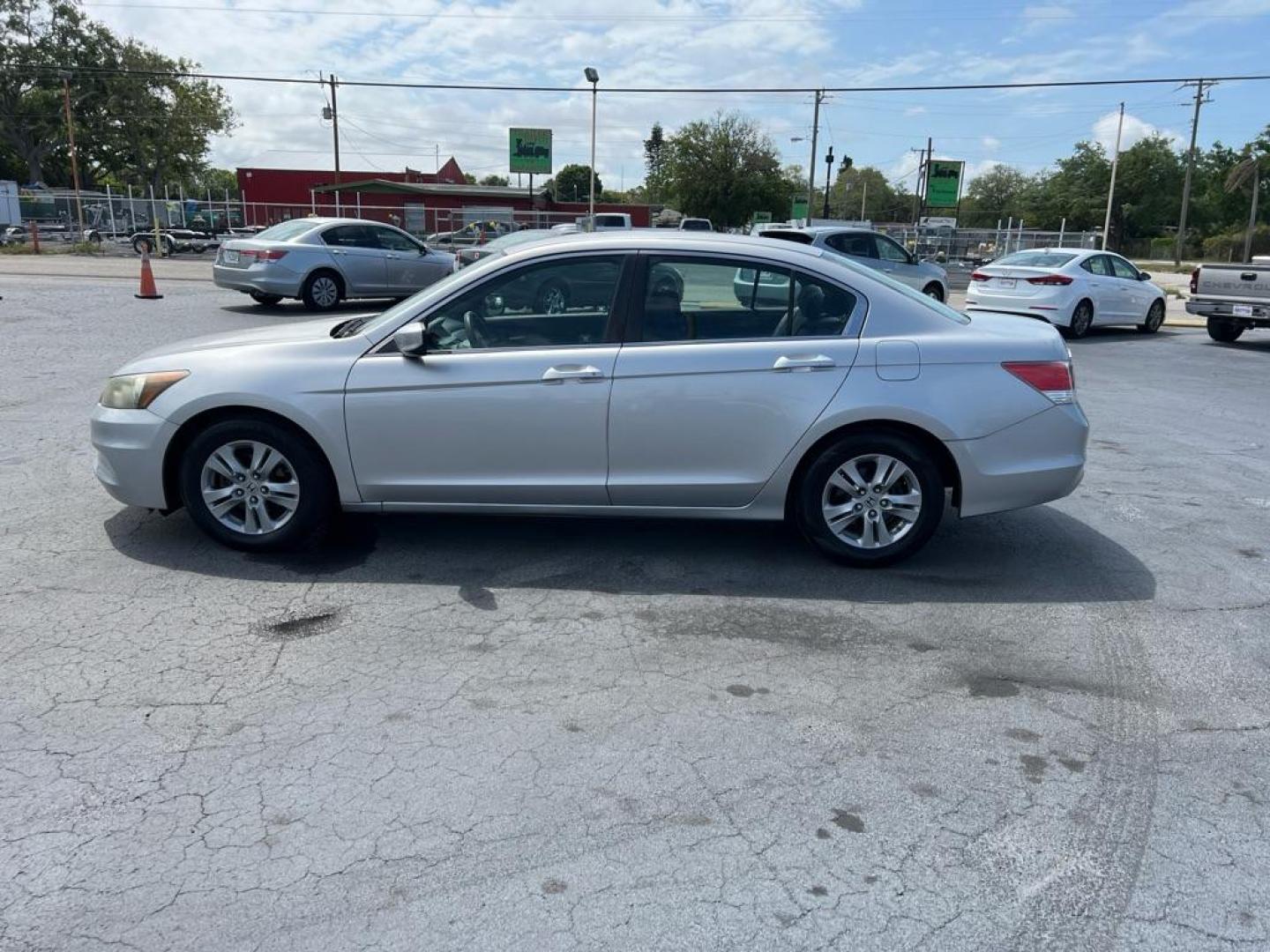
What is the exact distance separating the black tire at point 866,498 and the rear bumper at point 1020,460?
0.17m

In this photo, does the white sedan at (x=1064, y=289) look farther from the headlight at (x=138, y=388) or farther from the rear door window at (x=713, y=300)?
the headlight at (x=138, y=388)

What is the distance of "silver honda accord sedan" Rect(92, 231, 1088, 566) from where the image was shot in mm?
4863

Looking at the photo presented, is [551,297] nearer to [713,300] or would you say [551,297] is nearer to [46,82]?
[713,300]

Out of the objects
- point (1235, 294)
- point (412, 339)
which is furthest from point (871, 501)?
point (1235, 294)

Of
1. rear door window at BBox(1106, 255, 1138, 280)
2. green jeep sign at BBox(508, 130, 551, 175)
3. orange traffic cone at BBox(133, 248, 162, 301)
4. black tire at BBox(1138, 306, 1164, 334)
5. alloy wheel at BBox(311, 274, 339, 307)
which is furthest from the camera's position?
green jeep sign at BBox(508, 130, 551, 175)

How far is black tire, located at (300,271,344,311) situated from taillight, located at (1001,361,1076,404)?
1335cm

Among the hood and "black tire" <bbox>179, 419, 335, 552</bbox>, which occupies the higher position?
the hood

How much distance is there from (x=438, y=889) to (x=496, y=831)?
11.4 inches

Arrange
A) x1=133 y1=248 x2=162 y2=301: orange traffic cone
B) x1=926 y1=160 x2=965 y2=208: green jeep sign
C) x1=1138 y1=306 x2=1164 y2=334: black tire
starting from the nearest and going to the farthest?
x1=133 y1=248 x2=162 y2=301: orange traffic cone
x1=1138 y1=306 x2=1164 y2=334: black tire
x1=926 y1=160 x2=965 y2=208: green jeep sign

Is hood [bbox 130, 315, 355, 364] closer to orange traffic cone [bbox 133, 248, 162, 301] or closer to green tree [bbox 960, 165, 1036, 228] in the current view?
orange traffic cone [bbox 133, 248, 162, 301]

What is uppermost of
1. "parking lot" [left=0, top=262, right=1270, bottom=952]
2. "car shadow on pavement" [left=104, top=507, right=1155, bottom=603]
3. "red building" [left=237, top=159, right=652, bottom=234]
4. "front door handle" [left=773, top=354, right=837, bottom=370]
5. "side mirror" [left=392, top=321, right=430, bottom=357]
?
"red building" [left=237, top=159, right=652, bottom=234]

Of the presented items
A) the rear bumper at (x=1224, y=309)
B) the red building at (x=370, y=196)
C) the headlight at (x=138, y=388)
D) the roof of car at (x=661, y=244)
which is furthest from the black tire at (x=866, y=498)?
the red building at (x=370, y=196)

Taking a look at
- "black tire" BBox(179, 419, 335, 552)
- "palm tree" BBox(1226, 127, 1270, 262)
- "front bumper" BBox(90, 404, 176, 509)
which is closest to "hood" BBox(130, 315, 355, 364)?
"front bumper" BBox(90, 404, 176, 509)

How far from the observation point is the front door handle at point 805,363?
192 inches
